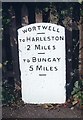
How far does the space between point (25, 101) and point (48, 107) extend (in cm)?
37

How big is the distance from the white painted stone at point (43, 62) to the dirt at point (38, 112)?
0.44 ft

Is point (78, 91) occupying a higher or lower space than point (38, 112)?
higher

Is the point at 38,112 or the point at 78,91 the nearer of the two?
the point at 38,112

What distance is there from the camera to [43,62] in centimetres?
476

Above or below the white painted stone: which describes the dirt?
below

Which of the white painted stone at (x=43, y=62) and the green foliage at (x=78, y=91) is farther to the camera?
the green foliage at (x=78, y=91)

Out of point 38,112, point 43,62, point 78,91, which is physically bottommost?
point 38,112

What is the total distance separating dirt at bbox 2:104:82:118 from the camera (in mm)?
4618

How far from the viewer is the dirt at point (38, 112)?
15.1 ft

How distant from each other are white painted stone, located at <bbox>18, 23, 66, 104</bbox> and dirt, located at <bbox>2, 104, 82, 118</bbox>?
0.44 ft

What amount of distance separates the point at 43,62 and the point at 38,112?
728 mm

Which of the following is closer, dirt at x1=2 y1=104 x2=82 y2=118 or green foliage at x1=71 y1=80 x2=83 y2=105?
dirt at x1=2 y1=104 x2=82 y2=118

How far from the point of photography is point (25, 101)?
4953 millimetres

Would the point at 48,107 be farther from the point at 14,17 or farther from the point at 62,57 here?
the point at 14,17
